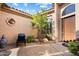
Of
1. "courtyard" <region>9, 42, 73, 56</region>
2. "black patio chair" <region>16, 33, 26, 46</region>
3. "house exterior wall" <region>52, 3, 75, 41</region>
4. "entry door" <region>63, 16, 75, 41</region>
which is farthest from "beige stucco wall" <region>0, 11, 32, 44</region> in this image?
"entry door" <region>63, 16, 75, 41</region>

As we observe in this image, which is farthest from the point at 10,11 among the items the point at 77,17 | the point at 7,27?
the point at 77,17

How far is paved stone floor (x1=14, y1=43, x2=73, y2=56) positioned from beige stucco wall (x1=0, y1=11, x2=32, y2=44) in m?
0.23

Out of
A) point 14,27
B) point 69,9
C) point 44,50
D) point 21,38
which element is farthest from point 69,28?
point 14,27

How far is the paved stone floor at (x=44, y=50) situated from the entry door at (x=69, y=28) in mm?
204

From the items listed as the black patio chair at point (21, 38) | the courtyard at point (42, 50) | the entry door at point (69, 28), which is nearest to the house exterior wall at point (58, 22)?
the entry door at point (69, 28)

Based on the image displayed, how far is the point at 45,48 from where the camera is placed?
95.3 inches

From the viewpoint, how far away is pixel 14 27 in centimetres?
244

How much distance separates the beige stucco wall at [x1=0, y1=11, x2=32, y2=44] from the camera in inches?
94.1

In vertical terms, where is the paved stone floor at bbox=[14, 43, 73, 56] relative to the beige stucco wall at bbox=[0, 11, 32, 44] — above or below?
below

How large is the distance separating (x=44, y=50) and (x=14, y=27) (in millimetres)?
633

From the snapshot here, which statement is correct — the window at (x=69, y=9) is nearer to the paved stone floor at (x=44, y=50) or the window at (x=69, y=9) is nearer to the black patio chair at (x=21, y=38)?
the paved stone floor at (x=44, y=50)

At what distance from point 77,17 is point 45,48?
2.41ft

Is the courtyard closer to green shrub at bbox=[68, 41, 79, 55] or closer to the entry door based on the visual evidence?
green shrub at bbox=[68, 41, 79, 55]

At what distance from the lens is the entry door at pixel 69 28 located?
95.3 inches
